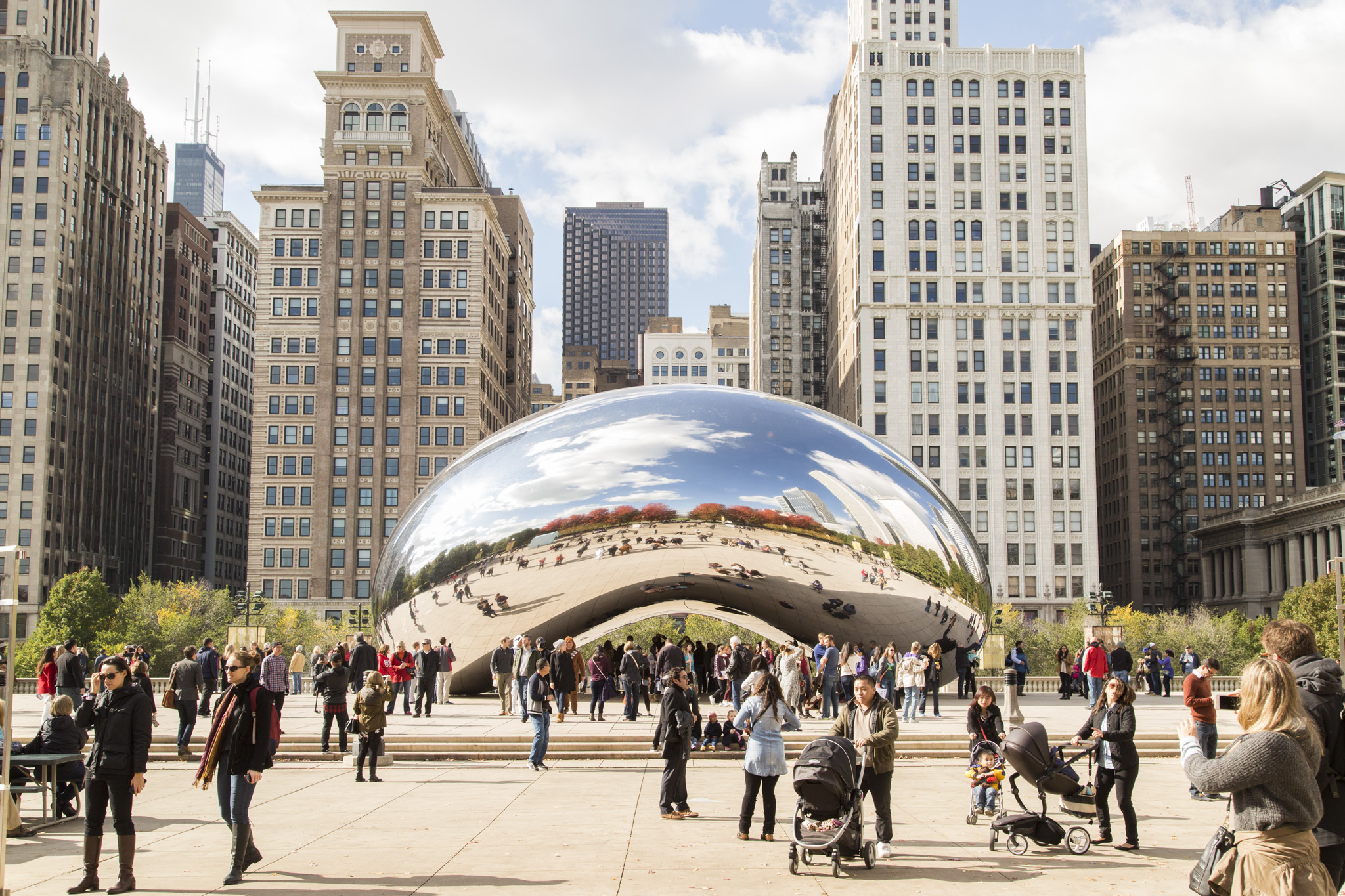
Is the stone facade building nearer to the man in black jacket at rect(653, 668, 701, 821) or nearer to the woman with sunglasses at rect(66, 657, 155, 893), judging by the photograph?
the man in black jacket at rect(653, 668, 701, 821)

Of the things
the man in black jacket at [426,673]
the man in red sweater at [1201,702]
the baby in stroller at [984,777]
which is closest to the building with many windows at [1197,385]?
the man in black jacket at [426,673]

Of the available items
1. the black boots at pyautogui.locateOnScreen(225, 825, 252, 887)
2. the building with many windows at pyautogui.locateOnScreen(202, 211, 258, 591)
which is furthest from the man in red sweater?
the building with many windows at pyautogui.locateOnScreen(202, 211, 258, 591)

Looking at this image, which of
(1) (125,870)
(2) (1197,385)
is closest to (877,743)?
(1) (125,870)

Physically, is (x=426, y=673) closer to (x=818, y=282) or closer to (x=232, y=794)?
(x=232, y=794)

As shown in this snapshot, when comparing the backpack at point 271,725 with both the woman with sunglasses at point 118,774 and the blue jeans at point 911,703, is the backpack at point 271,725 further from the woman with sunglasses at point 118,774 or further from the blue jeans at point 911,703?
the blue jeans at point 911,703

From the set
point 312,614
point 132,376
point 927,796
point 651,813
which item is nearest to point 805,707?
point 927,796

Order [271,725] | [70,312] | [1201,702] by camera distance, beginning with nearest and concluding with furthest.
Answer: [271,725]
[1201,702]
[70,312]

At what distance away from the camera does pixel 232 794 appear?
8.45 m

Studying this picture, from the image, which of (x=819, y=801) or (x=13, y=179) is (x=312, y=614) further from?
(x=819, y=801)

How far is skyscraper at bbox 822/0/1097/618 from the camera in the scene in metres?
92.5

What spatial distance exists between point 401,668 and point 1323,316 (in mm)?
135802

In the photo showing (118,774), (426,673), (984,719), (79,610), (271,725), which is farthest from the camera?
(79,610)

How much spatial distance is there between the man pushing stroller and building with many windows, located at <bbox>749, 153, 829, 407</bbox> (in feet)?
394

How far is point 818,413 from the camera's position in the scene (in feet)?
75.5
